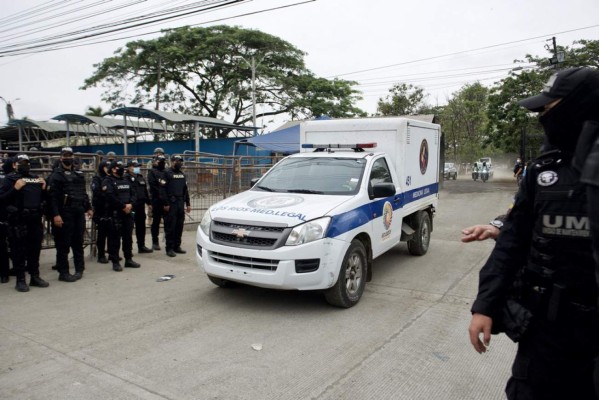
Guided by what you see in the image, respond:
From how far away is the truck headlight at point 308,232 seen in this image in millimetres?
4703

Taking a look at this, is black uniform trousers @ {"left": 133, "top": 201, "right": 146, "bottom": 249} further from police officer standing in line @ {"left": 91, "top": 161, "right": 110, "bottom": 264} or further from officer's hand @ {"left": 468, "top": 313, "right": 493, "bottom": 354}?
officer's hand @ {"left": 468, "top": 313, "right": 493, "bottom": 354}

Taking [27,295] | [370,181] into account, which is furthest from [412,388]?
[27,295]

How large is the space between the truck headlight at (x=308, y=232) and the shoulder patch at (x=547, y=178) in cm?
297

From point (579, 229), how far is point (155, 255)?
7499 mm

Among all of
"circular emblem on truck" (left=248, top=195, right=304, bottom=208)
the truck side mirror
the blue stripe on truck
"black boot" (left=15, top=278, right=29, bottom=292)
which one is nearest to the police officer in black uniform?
the blue stripe on truck

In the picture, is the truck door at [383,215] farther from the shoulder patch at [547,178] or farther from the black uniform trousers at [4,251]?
the black uniform trousers at [4,251]

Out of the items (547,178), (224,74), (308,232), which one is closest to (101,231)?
(308,232)

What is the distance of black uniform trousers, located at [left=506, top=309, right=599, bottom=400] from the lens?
1.74m

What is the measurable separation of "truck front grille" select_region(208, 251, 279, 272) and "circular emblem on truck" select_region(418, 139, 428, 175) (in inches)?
163

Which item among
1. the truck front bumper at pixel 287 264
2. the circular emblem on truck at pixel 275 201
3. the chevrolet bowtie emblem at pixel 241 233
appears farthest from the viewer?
the circular emblem on truck at pixel 275 201

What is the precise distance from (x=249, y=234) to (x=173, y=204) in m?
3.76

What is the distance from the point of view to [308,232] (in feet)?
15.6

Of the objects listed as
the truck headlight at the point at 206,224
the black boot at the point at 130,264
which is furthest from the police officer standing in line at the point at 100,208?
the truck headlight at the point at 206,224

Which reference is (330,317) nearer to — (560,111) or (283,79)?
(560,111)
